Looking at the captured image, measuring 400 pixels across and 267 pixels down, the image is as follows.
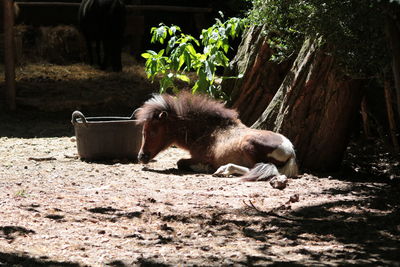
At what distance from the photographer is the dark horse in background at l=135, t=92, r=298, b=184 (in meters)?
7.96

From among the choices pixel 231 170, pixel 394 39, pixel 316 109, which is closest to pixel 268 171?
pixel 231 170

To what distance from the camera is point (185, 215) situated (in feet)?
18.5

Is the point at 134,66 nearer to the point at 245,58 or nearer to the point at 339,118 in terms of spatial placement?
the point at 245,58

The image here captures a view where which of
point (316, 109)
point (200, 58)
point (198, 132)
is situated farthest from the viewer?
point (200, 58)

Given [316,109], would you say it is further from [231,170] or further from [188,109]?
[188,109]

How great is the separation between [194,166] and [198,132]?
43 cm

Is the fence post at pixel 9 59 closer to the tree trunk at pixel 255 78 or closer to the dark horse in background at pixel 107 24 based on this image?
the dark horse in background at pixel 107 24

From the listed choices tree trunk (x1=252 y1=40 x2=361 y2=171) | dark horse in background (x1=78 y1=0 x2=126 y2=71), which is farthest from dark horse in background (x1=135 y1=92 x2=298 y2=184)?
dark horse in background (x1=78 y1=0 x2=126 y2=71)

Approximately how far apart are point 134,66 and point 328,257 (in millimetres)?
12206

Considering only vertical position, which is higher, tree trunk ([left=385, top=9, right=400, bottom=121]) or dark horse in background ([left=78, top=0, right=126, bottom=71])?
tree trunk ([left=385, top=9, right=400, bottom=121])

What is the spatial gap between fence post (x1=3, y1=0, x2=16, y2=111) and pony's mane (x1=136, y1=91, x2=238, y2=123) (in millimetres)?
5099

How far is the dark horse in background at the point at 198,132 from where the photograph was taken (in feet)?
26.1

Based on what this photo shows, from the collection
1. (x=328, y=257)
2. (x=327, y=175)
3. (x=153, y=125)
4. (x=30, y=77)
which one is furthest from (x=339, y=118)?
(x=30, y=77)

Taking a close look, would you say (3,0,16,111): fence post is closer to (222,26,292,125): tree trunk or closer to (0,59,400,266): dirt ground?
(0,59,400,266): dirt ground
